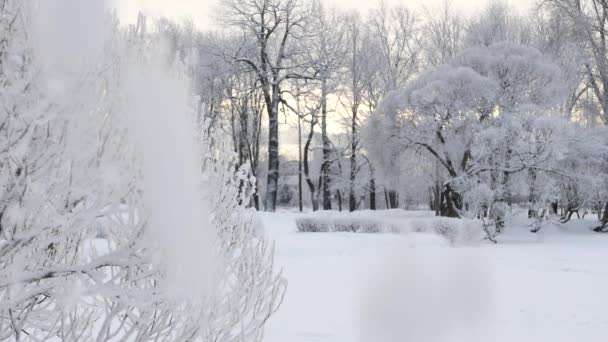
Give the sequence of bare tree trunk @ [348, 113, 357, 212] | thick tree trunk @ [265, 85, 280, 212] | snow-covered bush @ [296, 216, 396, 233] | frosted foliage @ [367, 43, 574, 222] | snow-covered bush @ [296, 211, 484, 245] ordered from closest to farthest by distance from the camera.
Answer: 1. snow-covered bush @ [296, 211, 484, 245]
2. snow-covered bush @ [296, 216, 396, 233]
3. frosted foliage @ [367, 43, 574, 222]
4. thick tree trunk @ [265, 85, 280, 212]
5. bare tree trunk @ [348, 113, 357, 212]

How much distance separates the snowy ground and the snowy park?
0.04m

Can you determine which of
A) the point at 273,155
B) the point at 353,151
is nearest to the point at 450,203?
the point at 273,155

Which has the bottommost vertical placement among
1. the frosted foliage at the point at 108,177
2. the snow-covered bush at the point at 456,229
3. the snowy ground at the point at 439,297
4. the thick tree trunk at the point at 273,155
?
the snowy ground at the point at 439,297

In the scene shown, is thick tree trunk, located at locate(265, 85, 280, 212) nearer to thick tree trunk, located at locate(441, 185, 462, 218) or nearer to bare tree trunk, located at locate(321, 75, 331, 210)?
bare tree trunk, located at locate(321, 75, 331, 210)

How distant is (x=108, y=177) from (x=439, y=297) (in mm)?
3387

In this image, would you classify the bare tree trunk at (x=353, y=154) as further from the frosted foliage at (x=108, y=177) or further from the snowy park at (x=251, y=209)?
the frosted foliage at (x=108, y=177)

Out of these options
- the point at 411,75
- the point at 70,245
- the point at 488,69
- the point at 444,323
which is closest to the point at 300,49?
the point at 411,75

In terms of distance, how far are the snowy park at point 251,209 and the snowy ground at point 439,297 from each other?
35 mm

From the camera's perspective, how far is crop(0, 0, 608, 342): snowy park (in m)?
2.43

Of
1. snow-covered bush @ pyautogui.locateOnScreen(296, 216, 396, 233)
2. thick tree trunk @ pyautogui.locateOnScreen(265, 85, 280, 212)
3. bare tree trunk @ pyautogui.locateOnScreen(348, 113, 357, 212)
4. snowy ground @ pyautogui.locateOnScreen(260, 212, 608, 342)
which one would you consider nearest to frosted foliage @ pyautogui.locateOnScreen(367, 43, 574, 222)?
snow-covered bush @ pyautogui.locateOnScreen(296, 216, 396, 233)

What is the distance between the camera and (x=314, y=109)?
29.4m

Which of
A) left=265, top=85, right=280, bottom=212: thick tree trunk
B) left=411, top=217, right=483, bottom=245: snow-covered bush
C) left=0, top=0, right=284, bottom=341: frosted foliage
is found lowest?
left=411, top=217, right=483, bottom=245: snow-covered bush

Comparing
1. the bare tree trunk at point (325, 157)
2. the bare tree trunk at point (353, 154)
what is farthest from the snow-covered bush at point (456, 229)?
the bare tree trunk at point (325, 157)

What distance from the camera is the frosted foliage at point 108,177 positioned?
93.5 inches
